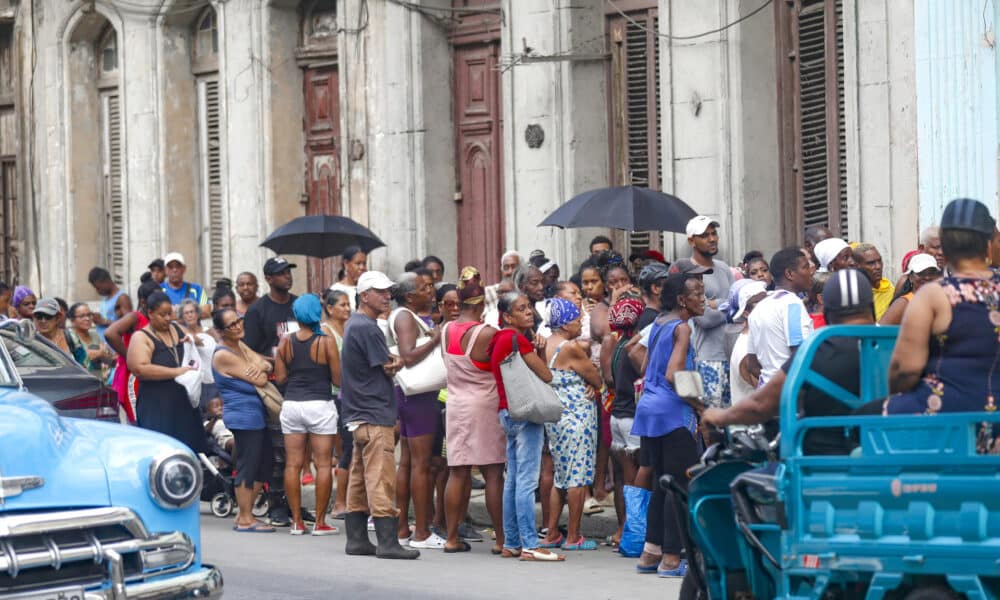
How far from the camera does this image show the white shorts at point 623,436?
11539 millimetres

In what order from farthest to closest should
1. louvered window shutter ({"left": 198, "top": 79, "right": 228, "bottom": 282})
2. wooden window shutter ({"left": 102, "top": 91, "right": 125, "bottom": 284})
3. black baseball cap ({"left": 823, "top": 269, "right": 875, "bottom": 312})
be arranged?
wooden window shutter ({"left": 102, "top": 91, "right": 125, "bottom": 284}) < louvered window shutter ({"left": 198, "top": 79, "right": 228, "bottom": 282}) < black baseball cap ({"left": 823, "top": 269, "right": 875, "bottom": 312})

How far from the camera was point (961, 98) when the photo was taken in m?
13.8

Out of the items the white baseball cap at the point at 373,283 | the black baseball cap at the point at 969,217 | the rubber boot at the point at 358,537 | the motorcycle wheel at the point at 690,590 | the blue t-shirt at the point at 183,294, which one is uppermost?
the black baseball cap at the point at 969,217

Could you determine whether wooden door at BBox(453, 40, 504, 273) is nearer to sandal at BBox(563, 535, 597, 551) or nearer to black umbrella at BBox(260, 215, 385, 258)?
black umbrella at BBox(260, 215, 385, 258)

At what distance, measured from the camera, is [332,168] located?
70.8 feet

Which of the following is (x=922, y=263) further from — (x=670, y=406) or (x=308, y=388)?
(x=308, y=388)

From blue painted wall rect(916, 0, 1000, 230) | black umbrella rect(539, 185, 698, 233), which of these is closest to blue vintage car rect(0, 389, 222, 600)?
black umbrella rect(539, 185, 698, 233)

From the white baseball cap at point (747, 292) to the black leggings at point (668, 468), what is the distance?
82 cm

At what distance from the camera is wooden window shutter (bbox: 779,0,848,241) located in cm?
1553

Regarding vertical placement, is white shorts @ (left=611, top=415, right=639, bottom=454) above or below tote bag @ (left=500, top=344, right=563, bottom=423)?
below

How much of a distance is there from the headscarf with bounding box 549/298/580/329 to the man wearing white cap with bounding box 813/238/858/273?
5.36 ft

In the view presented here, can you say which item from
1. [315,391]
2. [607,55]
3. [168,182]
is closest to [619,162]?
[607,55]

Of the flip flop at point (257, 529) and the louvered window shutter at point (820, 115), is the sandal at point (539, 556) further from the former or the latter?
the louvered window shutter at point (820, 115)

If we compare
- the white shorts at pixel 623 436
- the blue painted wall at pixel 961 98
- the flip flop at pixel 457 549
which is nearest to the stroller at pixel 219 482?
the flip flop at pixel 457 549
